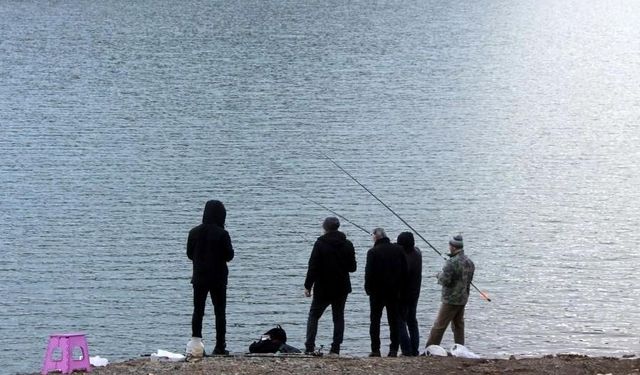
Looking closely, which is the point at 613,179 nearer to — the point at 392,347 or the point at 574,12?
the point at 392,347

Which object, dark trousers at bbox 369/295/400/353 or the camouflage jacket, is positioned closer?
the camouflage jacket

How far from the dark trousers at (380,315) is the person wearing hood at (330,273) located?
43 centimetres

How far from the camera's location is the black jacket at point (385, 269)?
15.6 m

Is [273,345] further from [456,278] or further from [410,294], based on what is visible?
[456,278]

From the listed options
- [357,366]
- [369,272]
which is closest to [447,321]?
[369,272]

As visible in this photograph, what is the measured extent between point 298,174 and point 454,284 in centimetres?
2321

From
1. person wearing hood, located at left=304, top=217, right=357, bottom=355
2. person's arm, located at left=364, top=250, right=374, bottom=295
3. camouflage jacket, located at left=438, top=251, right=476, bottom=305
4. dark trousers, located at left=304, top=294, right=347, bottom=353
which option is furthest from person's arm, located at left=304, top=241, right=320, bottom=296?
camouflage jacket, located at left=438, top=251, right=476, bottom=305

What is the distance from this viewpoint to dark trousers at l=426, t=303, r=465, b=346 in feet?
53.0

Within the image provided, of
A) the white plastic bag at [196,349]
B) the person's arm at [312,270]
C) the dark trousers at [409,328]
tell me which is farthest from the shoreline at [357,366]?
the dark trousers at [409,328]

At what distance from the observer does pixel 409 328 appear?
55.0ft

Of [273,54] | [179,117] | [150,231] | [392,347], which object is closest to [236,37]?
[273,54]

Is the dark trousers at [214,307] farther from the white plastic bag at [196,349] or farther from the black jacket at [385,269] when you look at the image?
the black jacket at [385,269]

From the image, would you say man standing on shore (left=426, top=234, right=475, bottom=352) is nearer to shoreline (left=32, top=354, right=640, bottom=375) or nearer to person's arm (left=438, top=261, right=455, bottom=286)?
person's arm (left=438, top=261, right=455, bottom=286)

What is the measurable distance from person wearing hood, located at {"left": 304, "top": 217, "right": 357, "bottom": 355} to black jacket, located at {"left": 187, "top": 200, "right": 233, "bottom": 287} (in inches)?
49.5
